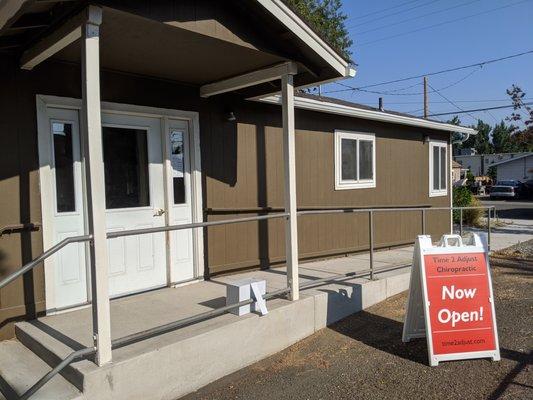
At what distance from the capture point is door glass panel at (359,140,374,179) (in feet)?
27.0

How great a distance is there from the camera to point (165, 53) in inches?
173

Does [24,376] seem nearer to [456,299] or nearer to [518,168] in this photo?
[456,299]

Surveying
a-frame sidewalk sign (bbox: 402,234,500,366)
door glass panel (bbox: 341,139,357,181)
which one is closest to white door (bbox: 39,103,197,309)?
a-frame sidewalk sign (bbox: 402,234,500,366)

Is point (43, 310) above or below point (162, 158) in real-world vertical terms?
below

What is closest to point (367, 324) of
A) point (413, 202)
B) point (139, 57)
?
point (139, 57)

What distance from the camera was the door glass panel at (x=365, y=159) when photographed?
8.23 metres

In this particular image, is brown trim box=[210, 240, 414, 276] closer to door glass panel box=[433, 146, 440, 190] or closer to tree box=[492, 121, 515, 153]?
door glass panel box=[433, 146, 440, 190]

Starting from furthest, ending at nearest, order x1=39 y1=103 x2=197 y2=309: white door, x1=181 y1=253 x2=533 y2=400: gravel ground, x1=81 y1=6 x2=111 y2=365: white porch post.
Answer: x1=39 y1=103 x2=197 y2=309: white door, x1=181 y1=253 x2=533 y2=400: gravel ground, x1=81 y1=6 x2=111 y2=365: white porch post

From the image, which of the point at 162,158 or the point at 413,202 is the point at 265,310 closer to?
the point at 162,158

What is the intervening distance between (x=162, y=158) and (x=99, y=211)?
226 cm

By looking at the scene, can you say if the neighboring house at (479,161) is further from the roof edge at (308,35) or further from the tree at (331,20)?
the roof edge at (308,35)

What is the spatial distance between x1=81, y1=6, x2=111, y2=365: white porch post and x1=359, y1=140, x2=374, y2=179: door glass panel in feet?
18.7

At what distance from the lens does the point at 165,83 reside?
17.6 ft

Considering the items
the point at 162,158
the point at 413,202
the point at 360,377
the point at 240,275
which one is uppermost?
the point at 162,158
